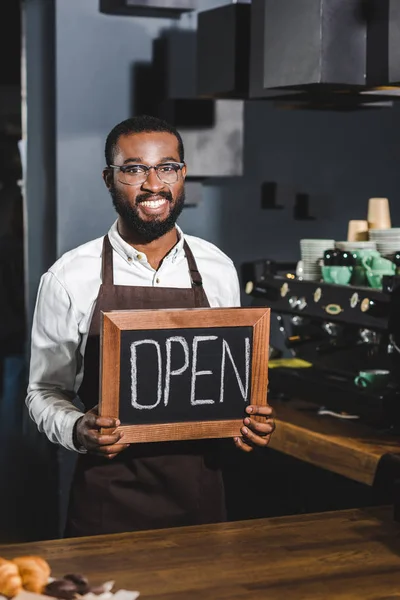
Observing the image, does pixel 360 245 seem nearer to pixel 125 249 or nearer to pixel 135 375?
pixel 125 249

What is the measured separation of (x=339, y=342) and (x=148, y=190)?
1.43 metres

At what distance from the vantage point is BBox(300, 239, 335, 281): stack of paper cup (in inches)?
156

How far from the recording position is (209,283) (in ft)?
9.35

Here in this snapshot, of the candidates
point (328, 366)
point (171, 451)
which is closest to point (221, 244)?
point (328, 366)

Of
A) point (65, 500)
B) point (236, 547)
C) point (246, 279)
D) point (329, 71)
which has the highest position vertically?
point (329, 71)

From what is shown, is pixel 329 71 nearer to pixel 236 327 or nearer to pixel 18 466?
pixel 236 327

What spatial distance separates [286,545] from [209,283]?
0.89 meters

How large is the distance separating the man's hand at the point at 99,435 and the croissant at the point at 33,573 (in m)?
0.47

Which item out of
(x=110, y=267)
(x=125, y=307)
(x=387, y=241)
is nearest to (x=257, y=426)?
(x=125, y=307)

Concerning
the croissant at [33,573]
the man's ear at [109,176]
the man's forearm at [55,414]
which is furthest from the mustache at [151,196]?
the croissant at [33,573]

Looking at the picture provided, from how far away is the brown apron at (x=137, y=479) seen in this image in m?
2.63

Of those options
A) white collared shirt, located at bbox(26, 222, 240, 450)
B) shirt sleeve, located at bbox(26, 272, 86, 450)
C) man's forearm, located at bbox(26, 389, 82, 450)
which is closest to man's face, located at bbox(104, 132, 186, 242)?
white collared shirt, located at bbox(26, 222, 240, 450)

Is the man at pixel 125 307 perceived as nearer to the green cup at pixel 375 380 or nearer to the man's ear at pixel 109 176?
the man's ear at pixel 109 176

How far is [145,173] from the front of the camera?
2.62m
